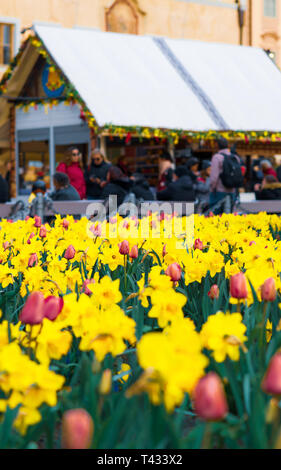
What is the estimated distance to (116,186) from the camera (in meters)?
10.5

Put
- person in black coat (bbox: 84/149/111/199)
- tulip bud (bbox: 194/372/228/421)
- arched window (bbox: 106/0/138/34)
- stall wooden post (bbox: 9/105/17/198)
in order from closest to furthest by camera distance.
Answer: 1. tulip bud (bbox: 194/372/228/421)
2. person in black coat (bbox: 84/149/111/199)
3. stall wooden post (bbox: 9/105/17/198)
4. arched window (bbox: 106/0/138/34)

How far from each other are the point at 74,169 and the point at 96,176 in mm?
603

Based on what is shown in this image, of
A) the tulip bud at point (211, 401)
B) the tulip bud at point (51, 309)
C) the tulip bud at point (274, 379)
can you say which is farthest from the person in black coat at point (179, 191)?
the tulip bud at point (211, 401)

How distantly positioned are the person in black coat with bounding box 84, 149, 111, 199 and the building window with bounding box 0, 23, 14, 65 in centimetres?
1227

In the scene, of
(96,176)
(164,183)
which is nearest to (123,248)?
(96,176)

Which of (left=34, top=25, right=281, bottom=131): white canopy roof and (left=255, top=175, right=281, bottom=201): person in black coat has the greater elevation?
(left=34, top=25, right=281, bottom=131): white canopy roof

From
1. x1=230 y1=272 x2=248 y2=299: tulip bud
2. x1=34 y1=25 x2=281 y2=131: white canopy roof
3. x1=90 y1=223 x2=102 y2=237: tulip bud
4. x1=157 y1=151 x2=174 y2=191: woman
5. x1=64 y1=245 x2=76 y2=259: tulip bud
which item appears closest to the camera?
x1=230 y1=272 x2=248 y2=299: tulip bud

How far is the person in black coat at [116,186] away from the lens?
34.0ft

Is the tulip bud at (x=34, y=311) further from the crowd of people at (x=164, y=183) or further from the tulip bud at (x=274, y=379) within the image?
the crowd of people at (x=164, y=183)

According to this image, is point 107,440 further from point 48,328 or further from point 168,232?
point 168,232

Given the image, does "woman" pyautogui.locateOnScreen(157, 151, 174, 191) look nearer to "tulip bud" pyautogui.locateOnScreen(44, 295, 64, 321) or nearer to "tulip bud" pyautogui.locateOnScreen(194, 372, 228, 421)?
"tulip bud" pyautogui.locateOnScreen(44, 295, 64, 321)

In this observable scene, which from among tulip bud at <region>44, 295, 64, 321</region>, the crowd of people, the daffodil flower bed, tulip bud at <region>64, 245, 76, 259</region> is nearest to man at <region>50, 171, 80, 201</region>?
the crowd of people

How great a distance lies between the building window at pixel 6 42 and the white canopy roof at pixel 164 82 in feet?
23.4

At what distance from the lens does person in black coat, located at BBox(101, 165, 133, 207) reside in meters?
10.4
